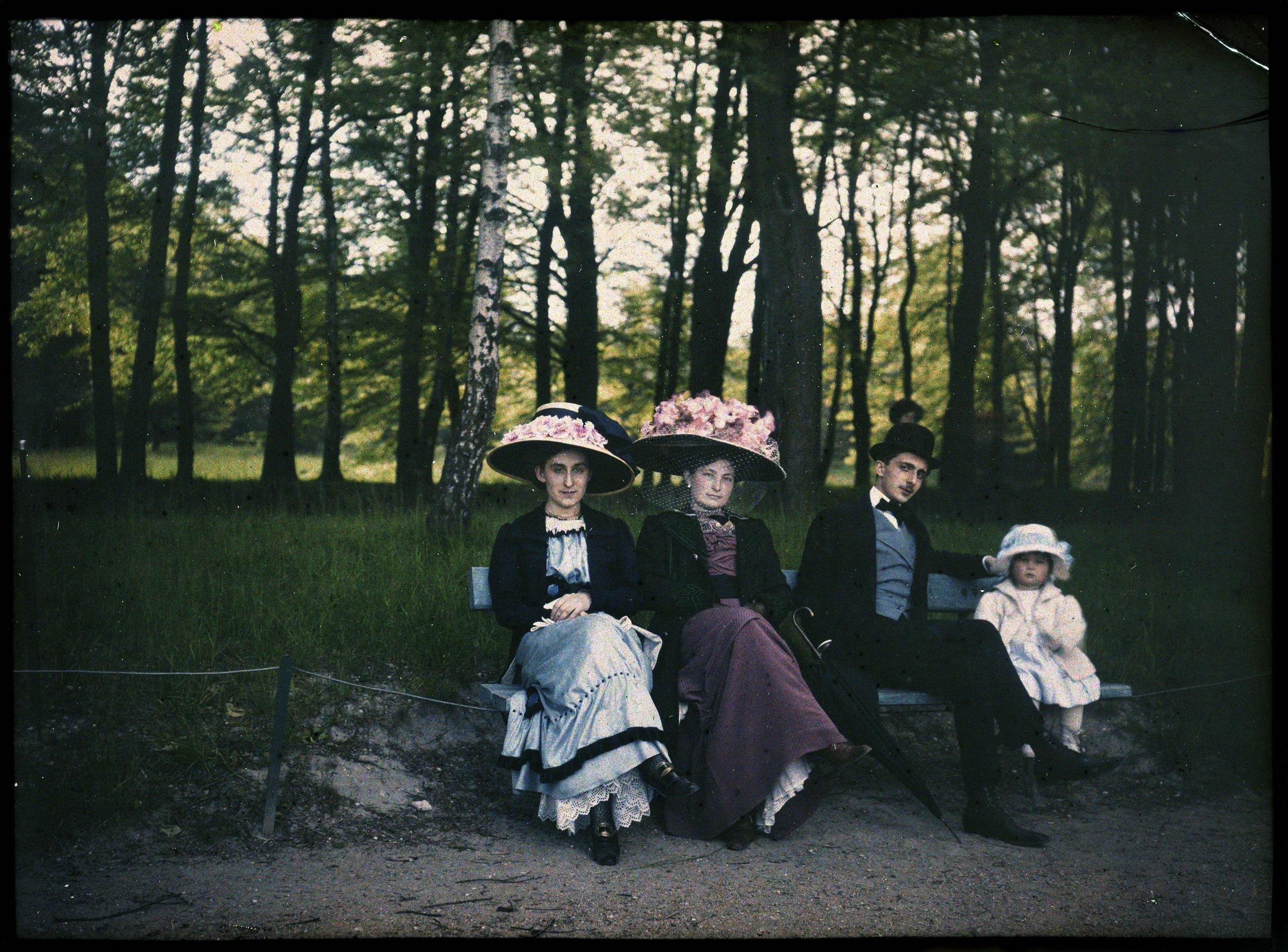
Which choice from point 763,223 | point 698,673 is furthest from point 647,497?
point 763,223

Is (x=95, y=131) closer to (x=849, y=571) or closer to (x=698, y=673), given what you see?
(x=698, y=673)

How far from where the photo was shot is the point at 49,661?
471 centimetres

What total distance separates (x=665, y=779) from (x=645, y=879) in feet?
1.21

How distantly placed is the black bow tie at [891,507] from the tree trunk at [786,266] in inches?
34.3

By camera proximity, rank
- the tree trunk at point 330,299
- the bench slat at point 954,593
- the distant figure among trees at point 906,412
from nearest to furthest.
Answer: the distant figure among trees at point 906,412 < the bench slat at point 954,593 < the tree trunk at point 330,299

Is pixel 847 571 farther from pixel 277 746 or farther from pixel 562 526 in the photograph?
pixel 277 746

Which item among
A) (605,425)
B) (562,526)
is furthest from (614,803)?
(605,425)

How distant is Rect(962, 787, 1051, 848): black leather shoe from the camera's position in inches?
175

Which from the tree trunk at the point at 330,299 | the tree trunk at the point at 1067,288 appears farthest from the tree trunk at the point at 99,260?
the tree trunk at the point at 1067,288

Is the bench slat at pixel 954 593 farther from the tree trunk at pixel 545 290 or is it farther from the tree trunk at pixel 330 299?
the tree trunk at pixel 330 299

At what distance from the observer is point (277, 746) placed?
14.3 feet

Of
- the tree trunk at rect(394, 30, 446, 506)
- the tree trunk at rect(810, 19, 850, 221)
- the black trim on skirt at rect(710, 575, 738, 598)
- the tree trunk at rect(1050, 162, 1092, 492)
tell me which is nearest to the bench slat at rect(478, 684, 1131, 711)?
the black trim on skirt at rect(710, 575, 738, 598)

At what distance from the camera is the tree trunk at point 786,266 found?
228 inches

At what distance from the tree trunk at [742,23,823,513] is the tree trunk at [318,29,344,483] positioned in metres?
2.23
